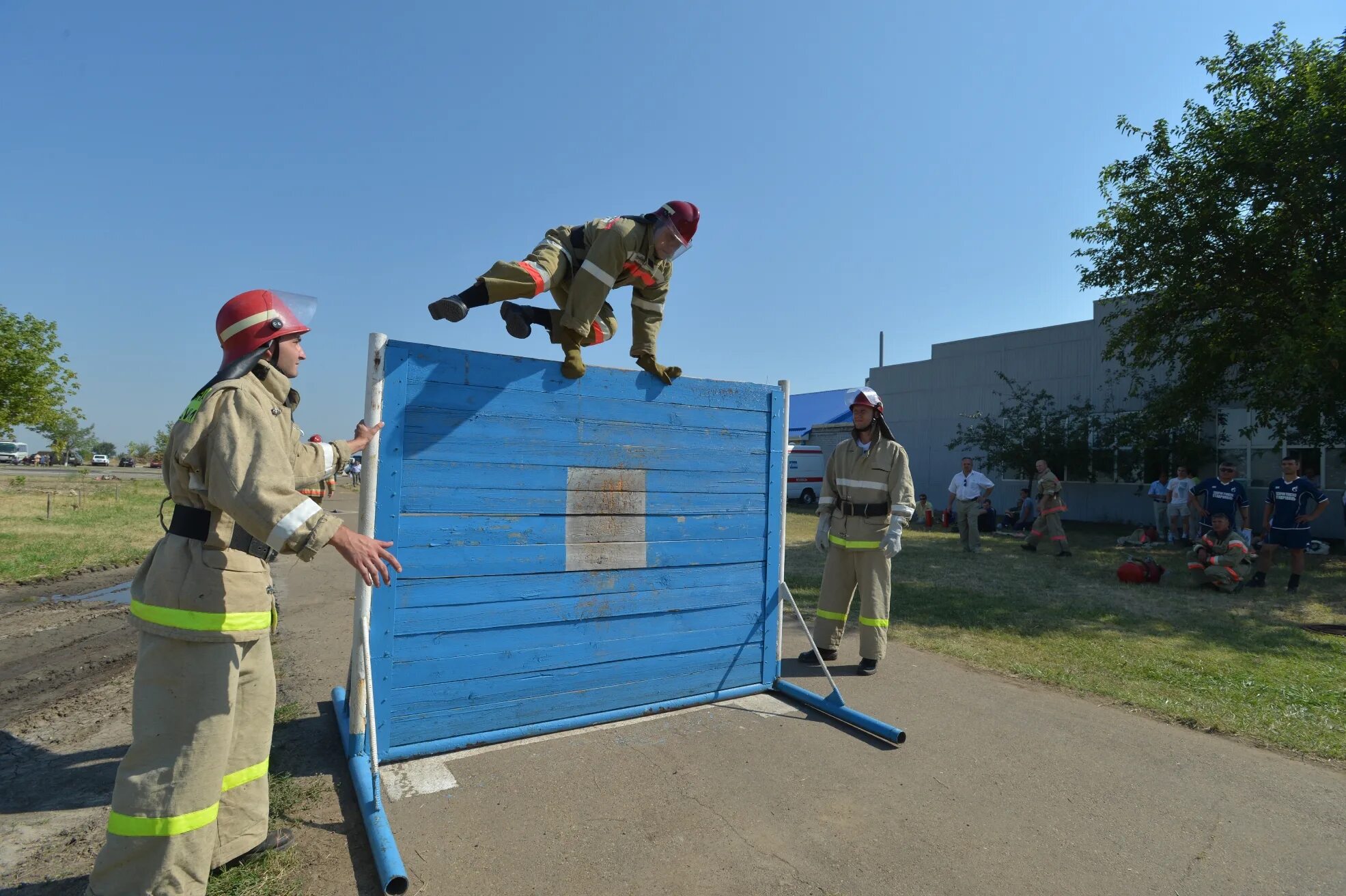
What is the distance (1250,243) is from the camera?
44.0 ft

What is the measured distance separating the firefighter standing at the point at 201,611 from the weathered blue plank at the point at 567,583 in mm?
1105

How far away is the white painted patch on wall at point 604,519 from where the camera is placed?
172 inches

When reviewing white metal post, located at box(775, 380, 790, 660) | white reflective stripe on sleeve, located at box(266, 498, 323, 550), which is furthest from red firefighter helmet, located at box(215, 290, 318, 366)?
white metal post, located at box(775, 380, 790, 660)

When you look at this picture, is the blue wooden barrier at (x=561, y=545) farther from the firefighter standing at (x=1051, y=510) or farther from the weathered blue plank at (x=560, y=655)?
the firefighter standing at (x=1051, y=510)

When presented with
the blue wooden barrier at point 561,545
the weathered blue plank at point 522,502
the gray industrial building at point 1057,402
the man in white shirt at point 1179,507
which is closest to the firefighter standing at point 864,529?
the blue wooden barrier at point 561,545

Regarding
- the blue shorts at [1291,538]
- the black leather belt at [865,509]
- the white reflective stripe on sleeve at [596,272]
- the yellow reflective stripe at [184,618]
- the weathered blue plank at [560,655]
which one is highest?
the white reflective stripe on sleeve at [596,272]

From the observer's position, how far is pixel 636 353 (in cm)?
471

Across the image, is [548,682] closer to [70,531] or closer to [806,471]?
[70,531]

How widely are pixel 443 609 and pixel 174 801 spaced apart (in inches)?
60.8

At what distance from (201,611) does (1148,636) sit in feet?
26.7

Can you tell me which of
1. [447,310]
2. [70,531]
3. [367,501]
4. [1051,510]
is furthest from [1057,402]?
[70,531]

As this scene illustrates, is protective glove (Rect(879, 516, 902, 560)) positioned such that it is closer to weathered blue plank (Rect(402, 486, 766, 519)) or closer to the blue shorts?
weathered blue plank (Rect(402, 486, 766, 519))

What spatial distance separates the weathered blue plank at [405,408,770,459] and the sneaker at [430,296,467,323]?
1.85 ft

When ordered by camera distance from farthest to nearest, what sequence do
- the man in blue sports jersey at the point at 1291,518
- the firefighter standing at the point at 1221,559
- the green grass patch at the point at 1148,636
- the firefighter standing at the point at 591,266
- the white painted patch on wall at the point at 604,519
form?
the man in blue sports jersey at the point at 1291,518
the firefighter standing at the point at 1221,559
the green grass patch at the point at 1148,636
the white painted patch on wall at the point at 604,519
the firefighter standing at the point at 591,266
